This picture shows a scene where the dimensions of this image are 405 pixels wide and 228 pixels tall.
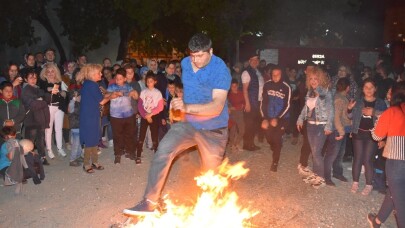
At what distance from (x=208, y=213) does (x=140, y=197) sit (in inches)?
77.7

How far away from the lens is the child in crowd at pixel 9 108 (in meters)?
7.46

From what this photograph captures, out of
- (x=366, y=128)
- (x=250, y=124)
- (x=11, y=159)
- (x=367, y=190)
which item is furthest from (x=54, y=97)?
(x=367, y=190)

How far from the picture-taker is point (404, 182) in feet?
16.3

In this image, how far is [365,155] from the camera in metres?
6.95

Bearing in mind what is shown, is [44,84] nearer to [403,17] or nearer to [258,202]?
[258,202]

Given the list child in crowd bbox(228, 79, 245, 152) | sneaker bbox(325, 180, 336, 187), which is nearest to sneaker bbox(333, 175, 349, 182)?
sneaker bbox(325, 180, 336, 187)

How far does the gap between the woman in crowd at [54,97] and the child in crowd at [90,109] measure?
3.50 feet

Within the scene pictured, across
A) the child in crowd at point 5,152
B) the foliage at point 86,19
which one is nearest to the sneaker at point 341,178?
the child in crowd at point 5,152

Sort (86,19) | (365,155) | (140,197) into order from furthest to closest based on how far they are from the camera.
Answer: (86,19)
(365,155)
(140,197)

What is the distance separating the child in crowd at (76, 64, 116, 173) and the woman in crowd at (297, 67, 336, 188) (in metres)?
Result: 3.67

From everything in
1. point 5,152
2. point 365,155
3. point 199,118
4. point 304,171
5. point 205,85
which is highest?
point 205,85

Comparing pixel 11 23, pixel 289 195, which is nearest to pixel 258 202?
pixel 289 195

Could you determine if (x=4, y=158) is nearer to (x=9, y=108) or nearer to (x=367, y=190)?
(x=9, y=108)

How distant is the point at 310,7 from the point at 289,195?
157ft
